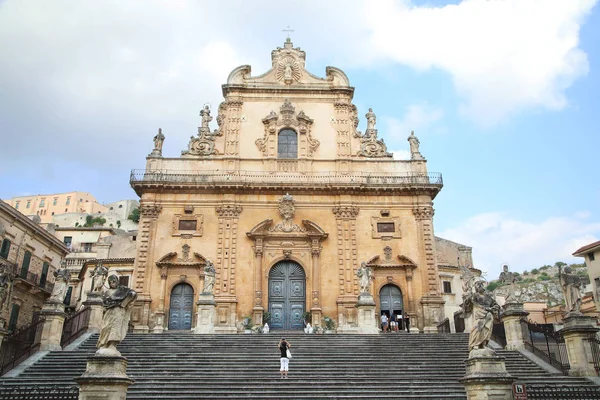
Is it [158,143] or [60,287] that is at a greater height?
[158,143]

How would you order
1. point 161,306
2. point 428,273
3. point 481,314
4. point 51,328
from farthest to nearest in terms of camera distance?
point 428,273
point 161,306
point 51,328
point 481,314

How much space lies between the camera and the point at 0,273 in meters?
17.0

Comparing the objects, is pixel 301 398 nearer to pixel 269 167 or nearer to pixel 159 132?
pixel 269 167

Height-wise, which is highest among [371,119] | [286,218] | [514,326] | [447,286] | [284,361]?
[371,119]

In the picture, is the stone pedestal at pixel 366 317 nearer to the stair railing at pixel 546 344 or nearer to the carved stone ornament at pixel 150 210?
the stair railing at pixel 546 344

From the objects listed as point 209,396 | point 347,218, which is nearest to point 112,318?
point 209,396

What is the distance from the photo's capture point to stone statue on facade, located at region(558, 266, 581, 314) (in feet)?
55.7

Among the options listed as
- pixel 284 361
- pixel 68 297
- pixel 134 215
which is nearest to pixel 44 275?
pixel 68 297

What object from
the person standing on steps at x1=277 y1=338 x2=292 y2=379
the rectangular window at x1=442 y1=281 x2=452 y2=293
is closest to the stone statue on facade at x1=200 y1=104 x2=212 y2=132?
the person standing on steps at x1=277 y1=338 x2=292 y2=379

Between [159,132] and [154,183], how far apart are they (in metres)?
3.58

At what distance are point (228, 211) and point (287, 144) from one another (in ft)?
17.6

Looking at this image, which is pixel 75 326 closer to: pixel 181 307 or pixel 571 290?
→ pixel 181 307

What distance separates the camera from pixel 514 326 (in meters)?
18.7

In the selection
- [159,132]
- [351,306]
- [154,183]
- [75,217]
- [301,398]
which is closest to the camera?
[301,398]
